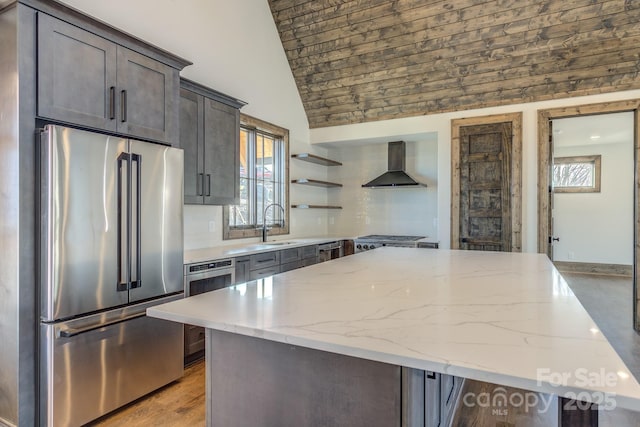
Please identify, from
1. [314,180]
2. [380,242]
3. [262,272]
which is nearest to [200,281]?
[262,272]

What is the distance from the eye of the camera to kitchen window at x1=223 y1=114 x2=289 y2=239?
167 inches

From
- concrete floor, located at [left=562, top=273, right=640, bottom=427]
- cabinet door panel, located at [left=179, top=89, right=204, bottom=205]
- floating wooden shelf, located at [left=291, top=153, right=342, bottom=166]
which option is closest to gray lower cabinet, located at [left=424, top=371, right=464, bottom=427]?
concrete floor, located at [left=562, top=273, right=640, bottom=427]

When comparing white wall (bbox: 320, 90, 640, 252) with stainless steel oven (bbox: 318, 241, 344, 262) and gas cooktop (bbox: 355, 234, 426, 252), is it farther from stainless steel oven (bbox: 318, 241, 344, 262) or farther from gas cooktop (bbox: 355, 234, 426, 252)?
stainless steel oven (bbox: 318, 241, 344, 262)

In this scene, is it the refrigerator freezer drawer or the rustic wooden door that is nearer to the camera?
the refrigerator freezer drawer

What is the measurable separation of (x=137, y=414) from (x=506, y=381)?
7.62ft

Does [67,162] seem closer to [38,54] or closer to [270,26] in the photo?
[38,54]

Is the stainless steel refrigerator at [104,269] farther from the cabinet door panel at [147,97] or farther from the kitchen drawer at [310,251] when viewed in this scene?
the kitchen drawer at [310,251]

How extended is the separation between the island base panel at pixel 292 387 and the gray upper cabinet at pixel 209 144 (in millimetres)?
2024

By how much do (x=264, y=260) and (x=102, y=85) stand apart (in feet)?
6.75

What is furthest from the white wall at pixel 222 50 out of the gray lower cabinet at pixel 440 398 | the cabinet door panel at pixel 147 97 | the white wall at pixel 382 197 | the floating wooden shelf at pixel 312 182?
the gray lower cabinet at pixel 440 398

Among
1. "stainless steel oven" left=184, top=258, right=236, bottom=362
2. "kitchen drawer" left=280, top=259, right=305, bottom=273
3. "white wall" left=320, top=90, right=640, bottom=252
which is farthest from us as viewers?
"white wall" left=320, top=90, right=640, bottom=252

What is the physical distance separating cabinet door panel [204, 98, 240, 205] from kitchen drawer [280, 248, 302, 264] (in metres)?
0.80

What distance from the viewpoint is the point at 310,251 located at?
450 centimetres

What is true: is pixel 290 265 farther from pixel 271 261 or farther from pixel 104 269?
pixel 104 269
